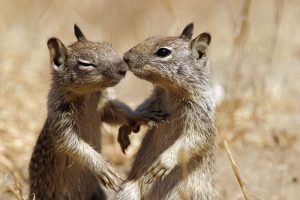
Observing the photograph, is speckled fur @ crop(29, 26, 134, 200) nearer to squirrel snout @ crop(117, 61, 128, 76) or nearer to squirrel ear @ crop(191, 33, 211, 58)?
squirrel snout @ crop(117, 61, 128, 76)

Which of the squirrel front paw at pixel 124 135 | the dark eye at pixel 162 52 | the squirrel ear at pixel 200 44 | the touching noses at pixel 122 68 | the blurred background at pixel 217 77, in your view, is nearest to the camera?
the touching noses at pixel 122 68

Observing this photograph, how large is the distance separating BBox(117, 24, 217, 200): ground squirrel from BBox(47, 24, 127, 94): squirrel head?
0.21 meters

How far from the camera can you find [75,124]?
A: 691 cm

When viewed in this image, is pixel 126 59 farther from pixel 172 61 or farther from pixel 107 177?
pixel 107 177

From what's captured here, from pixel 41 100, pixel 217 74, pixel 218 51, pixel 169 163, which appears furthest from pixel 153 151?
pixel 218 51

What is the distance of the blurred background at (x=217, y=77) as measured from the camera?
336 inches

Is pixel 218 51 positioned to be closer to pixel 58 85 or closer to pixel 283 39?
pixel 283 39

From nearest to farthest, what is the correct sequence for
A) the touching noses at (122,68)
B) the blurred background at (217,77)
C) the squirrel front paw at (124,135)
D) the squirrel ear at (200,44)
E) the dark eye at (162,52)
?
1. the touching noses at (122,68)
2. the dark eye at (162,52)
3. the squirrel ear at (200,44)
4. the squirrel front paw at (124,135)
5. the blurred background at (217,77)

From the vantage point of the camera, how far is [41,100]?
995cm

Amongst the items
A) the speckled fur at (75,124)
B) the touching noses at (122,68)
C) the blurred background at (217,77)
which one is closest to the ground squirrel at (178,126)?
the touching noses at (122,68)

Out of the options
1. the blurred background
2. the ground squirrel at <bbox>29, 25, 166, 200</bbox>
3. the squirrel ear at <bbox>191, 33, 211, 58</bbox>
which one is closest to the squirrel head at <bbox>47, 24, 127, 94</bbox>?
the ground squirrel at <bbox>29, 25, 166, 200</bbox>

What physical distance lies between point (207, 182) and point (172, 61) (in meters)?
1.01

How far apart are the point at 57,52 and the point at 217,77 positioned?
A: 13.6ft

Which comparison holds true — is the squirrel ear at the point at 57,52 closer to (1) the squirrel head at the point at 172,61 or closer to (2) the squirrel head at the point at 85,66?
(2) the squirrel head at the point at 85,66
